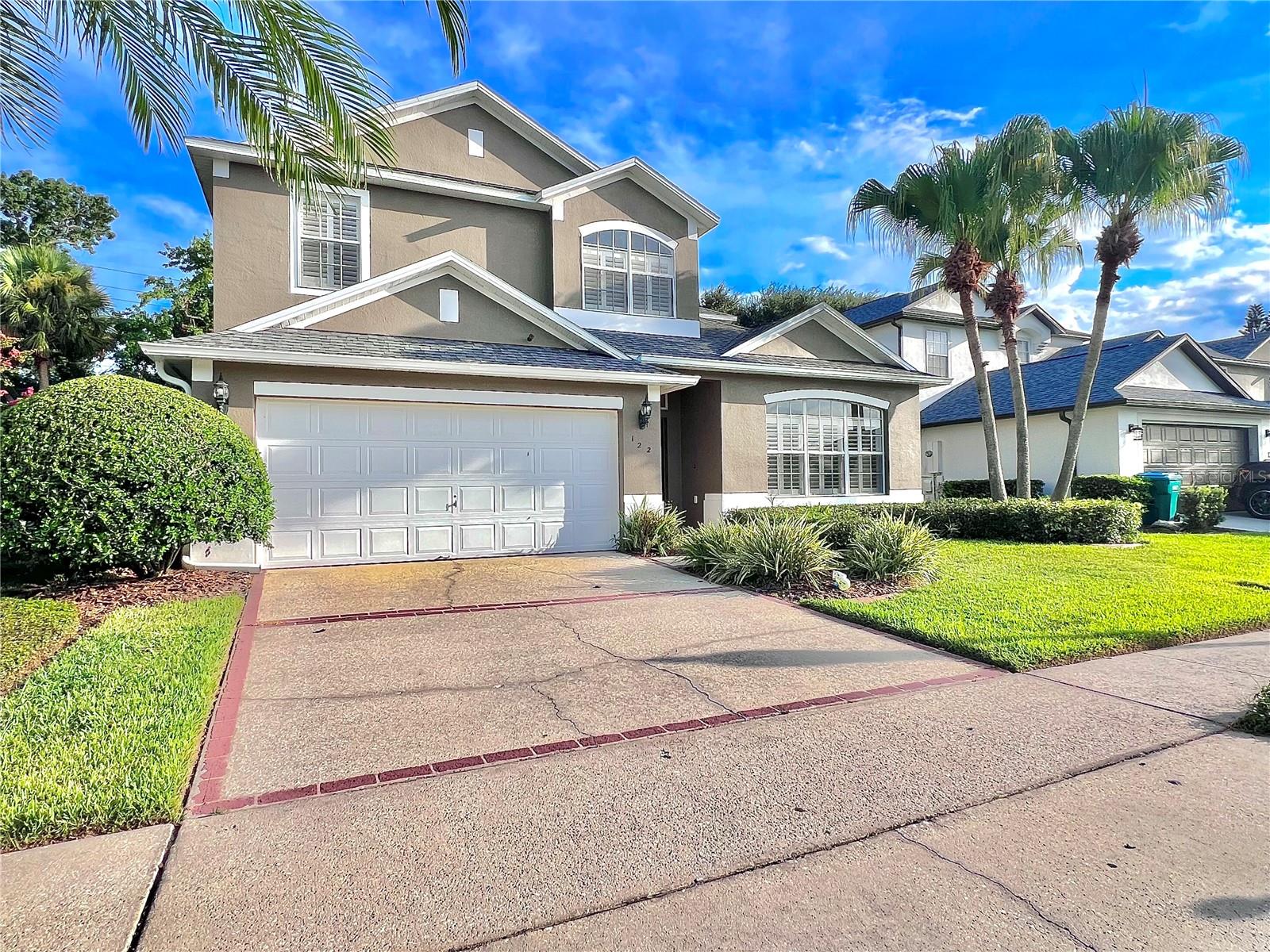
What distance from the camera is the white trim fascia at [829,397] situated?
14.1 metres

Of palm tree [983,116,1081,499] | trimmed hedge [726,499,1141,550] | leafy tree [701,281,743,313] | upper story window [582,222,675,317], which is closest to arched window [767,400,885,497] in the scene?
trimmed hedge [726,499,1141,550]

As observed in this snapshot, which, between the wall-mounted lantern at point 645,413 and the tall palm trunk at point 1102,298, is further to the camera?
the tall palm trunk at point 1102,298

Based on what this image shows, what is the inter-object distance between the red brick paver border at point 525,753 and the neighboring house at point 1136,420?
1636 centimetres

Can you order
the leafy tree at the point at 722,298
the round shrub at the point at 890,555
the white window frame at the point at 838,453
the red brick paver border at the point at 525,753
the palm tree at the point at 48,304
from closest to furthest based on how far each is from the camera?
the red brick paver border at the point at 525,753
the round shrub at the point at 890,555
the white window frame at the point at 838,453
the palm tree at the point at 48,304
the leafy tree at the point at 722,298

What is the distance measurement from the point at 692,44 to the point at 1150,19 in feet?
20.1

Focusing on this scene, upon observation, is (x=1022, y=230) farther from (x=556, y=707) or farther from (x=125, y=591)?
(x=125, y=591)

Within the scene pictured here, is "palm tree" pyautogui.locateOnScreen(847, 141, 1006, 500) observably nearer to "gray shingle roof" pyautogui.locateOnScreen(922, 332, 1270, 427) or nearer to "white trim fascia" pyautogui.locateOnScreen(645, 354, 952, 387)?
"white trim fascia" pyautogui.locateOnScreen(645, 354, 952, 387)

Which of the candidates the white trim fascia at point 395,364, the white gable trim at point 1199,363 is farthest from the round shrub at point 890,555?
the white gable trim at point 1199,363

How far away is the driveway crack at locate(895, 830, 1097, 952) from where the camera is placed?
92.3 inches

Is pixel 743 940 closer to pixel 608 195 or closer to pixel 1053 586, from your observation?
pixel 1053 586

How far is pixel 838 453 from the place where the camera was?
15.0 metres

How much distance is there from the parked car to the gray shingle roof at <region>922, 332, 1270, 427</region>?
6.28 feet

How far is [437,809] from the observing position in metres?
3.20

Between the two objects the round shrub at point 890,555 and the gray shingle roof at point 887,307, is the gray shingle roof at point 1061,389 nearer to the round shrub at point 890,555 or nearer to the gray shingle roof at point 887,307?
the gray shingle roof at point 887,307
